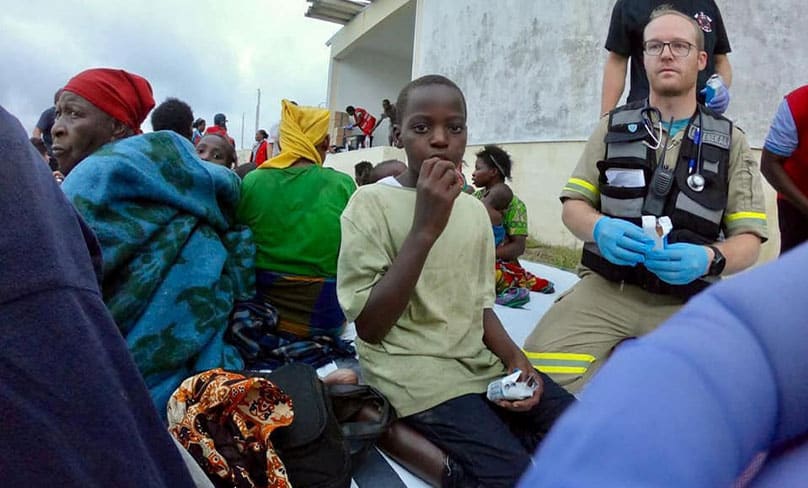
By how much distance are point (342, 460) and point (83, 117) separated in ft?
5.11

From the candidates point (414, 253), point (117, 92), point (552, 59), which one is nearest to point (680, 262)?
point (414, 253)

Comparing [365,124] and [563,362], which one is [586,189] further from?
[365,124]

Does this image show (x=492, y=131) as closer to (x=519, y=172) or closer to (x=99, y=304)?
(x=519, y=172)

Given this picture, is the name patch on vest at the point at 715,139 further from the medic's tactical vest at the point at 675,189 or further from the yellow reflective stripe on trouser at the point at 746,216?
the yellow reflective stripe on trouser at the point at 746,216

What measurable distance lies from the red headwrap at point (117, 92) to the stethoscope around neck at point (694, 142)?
6.27 feet

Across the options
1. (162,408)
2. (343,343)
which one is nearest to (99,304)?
(162,408)

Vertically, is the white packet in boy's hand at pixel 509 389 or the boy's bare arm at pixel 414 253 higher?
the boy's bare arm at pixel 414 253

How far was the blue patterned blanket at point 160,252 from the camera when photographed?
5.36 ft

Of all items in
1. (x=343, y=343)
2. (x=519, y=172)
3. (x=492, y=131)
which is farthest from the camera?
(x=492, y=131)

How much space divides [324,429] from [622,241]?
41.8 inches

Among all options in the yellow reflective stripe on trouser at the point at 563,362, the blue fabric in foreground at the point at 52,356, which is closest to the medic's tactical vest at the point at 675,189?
the yellow reflective stripe on trouser at the point at 563,362

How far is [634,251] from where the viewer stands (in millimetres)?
1768

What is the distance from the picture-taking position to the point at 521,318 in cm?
321

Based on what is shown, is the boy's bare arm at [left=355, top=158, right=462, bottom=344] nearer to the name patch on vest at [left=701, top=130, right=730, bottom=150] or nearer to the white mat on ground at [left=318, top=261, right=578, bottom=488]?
the white mat on ground at [left=318, top=261, right=578, bottom=488]
